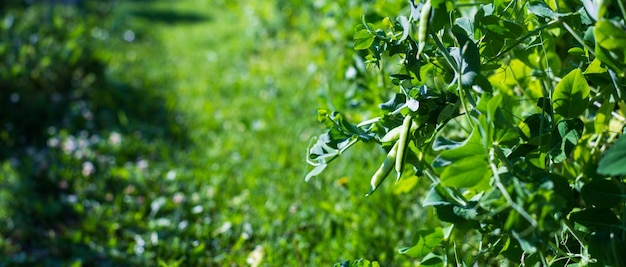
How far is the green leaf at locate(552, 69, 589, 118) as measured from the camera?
103cm

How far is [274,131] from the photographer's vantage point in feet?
9.65

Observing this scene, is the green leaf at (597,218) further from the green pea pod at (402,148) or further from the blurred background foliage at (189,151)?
the blurred background foliage at (189,151)

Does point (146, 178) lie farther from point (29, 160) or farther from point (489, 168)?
point (489, 168)

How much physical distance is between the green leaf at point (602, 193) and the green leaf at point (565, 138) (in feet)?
0.21

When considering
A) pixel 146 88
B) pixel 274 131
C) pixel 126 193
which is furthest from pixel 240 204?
pixel 146 88

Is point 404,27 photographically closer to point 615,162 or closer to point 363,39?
point 363,39

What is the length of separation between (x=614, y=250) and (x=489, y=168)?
209 millimetres

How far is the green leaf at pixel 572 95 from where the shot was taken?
1.03m

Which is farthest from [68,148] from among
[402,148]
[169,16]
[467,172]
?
[169,16]

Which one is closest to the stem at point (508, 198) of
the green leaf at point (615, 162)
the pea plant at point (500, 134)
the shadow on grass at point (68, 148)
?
the pea plant at point (500, 134)

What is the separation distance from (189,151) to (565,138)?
208cm

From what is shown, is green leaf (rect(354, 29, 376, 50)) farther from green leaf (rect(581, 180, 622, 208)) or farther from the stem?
green leaf (rect(581, 180, 622, 208))

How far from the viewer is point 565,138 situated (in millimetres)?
1007

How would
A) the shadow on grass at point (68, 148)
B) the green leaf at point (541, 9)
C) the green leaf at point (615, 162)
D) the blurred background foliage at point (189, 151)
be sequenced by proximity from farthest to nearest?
1. the shadow on grass at point (68, 148)
2. the blurred background foliage at point (189, 151)
3. the green leaf at point (541, 9)
4. the green leaf at point (615, 162)
